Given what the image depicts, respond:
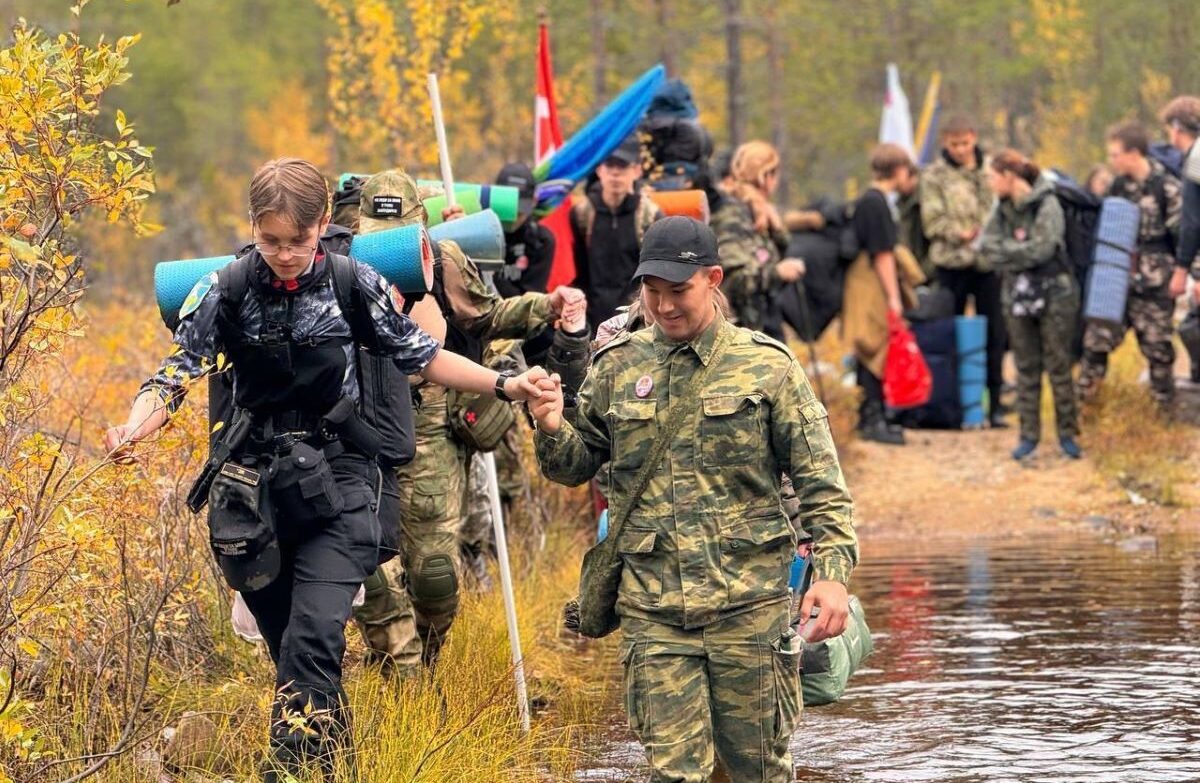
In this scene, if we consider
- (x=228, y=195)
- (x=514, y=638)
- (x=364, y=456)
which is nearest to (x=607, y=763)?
(x=514, y=638)

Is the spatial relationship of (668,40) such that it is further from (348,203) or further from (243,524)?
(243,524)

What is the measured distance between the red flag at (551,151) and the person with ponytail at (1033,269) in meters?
3.71

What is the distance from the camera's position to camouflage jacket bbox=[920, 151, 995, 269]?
15.2 m

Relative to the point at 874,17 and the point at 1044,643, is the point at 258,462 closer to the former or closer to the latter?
the point at 1044,643

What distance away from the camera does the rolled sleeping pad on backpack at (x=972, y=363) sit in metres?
15.4

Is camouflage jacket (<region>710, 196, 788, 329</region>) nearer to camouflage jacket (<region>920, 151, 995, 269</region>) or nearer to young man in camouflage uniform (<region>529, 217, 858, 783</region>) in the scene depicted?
camouflage jacket (<region>920, 151, 995, 269</region>)

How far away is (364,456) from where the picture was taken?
566 cm

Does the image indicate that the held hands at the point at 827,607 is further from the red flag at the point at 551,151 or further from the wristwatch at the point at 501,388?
the red flag at the point at 551,151

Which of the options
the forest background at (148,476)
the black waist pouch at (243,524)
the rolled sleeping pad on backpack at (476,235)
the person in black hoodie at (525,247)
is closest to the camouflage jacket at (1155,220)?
the forest background at (148,476)

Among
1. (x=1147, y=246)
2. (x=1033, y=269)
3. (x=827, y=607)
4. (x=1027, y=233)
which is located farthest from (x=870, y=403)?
(x=827, y=607)

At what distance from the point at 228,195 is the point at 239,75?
512 inches

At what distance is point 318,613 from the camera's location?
5.39m

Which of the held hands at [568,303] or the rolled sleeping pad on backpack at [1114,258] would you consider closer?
the held hands at [568,303]

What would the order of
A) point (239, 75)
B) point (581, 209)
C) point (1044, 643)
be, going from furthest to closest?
point (239, 75), point (581, 209), point (1044, 643)
